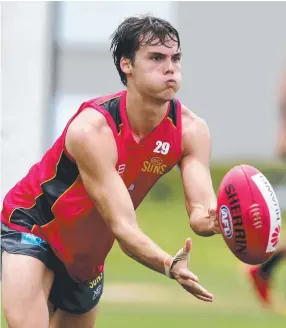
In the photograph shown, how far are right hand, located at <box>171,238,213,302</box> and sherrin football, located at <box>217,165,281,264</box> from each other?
0.28m

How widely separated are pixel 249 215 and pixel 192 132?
2.45ft

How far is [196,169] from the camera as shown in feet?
18.8

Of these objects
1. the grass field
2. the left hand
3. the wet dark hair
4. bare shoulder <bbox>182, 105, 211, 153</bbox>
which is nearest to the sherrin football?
the left hand

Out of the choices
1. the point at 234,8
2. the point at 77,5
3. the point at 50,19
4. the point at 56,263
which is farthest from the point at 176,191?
the point at 56,263

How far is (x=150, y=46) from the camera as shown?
5.57 m

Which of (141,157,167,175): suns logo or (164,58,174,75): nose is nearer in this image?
(164,58,174,75): nose

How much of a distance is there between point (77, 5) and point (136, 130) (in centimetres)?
1182

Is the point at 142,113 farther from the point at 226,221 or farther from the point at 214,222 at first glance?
the point at 226,221

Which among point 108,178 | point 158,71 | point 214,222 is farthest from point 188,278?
point 158,71

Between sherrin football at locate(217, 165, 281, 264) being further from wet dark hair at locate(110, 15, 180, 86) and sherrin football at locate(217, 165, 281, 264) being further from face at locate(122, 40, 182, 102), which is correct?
wet dark hair at locate(110, 15, 180, 86)

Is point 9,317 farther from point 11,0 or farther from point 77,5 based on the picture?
point 77,5

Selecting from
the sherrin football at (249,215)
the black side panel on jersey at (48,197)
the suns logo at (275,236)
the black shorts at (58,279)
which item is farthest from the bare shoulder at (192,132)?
the black shorts at (58,279)

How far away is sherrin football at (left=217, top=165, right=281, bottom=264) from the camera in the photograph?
517 cm

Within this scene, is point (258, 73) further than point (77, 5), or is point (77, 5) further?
point (258, 73)
